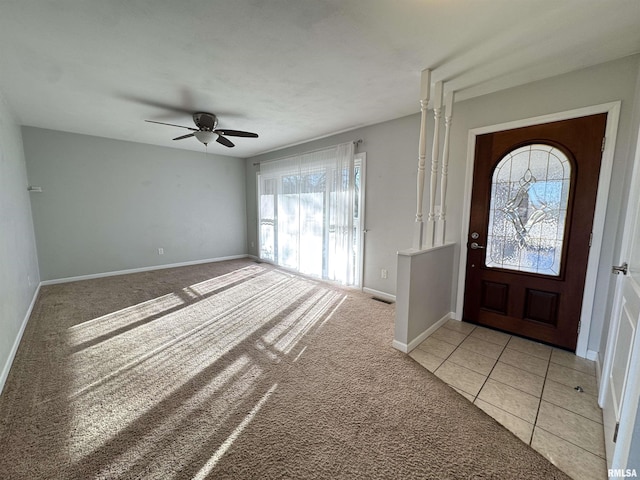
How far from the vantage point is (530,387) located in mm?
1894

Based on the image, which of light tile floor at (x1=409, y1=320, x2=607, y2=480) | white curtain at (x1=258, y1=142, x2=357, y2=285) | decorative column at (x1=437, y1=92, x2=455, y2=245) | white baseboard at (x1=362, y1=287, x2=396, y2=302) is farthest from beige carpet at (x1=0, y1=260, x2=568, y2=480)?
white curtain at (x1=258, y1=142, x2=357, y2=285)

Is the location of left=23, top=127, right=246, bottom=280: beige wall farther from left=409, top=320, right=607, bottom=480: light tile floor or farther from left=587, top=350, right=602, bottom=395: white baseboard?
A: left=587, top=350, right=602, bottom=395: white baseboard

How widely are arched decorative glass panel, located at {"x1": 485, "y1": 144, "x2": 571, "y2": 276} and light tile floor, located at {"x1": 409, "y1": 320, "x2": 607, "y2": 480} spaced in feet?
2.52

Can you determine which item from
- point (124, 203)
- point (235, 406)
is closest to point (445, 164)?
point (235, 406)

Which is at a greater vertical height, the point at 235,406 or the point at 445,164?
the point at 445,164

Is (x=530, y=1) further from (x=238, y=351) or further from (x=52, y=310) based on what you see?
(x=52, y=310)

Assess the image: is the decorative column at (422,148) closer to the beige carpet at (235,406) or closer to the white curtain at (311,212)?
the beige carpet at (235,406)

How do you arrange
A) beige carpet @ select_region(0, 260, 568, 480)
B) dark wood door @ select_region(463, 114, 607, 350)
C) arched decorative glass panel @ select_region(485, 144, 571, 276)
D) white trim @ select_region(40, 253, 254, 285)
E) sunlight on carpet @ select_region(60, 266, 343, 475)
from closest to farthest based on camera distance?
beige carpet @ select_region(0, 260, 568, 480) < sunlight on carpet @ select_region(60, 266, 343, 475) < dark wood door @ select_region(463, 114, 607, 350) < arched decorative glass panel @ select_region(485, 144, 571, 276) < white trim @ select_region(40, 253, 254, 285)

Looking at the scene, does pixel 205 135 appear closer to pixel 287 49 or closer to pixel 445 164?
pixel 287 49

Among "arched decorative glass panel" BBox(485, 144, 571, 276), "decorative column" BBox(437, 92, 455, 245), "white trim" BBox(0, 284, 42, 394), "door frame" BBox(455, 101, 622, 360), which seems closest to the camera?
"white trim" BBox(0, 284, 42, 394)

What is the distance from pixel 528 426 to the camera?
1561mm

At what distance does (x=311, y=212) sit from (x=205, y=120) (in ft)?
6.97

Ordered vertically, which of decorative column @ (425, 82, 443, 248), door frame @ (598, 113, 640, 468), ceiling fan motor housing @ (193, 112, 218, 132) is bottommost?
door frame @ (598, 113, 640, 468)

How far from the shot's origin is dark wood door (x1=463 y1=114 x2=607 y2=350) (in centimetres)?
224
